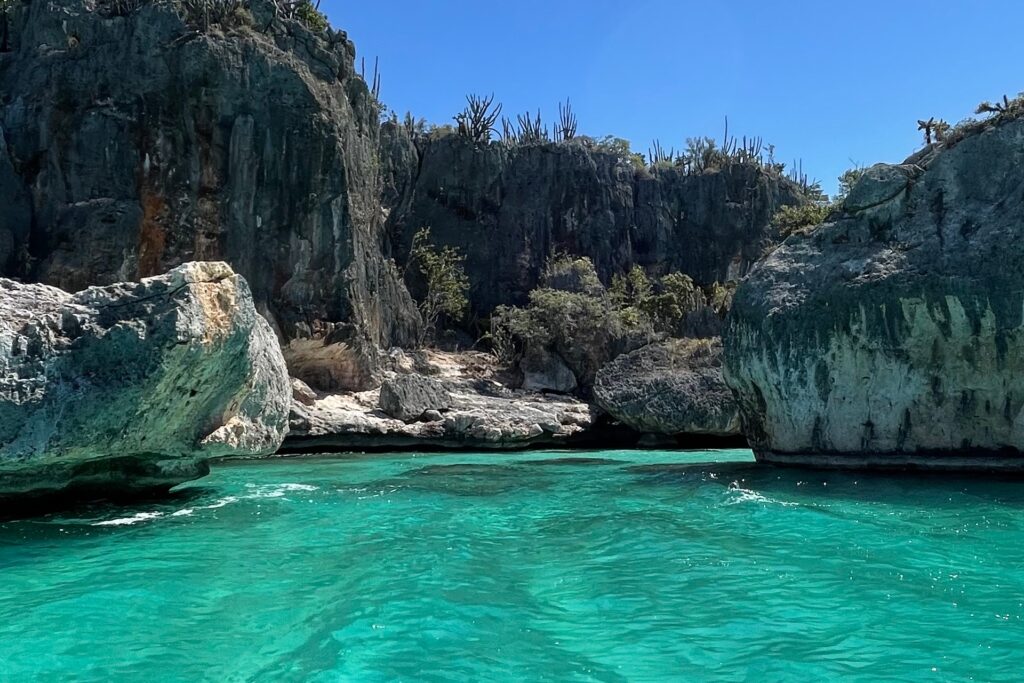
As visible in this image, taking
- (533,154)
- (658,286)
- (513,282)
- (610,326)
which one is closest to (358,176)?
(610,326)

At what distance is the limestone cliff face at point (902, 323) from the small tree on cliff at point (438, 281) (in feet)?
65.4

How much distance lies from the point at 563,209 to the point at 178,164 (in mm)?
21039

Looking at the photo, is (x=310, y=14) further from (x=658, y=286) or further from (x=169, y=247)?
(x=658, y=286)

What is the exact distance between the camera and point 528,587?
7.47 metres

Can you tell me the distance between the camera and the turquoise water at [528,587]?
5594mm

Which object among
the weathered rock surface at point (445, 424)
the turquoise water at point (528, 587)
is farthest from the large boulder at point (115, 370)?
the weathered rock surface at point (445, 424)

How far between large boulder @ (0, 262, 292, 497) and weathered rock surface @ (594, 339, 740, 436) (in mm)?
14994

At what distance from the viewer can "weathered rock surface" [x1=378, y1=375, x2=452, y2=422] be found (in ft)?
75.9

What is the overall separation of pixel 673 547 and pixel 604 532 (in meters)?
1.13

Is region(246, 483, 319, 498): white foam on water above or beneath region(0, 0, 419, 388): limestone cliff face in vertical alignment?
beneath

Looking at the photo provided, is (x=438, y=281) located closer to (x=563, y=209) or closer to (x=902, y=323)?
(x=563, y=209)

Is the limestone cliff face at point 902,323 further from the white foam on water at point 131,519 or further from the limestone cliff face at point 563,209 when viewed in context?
the limestone cliff face at point 563,209

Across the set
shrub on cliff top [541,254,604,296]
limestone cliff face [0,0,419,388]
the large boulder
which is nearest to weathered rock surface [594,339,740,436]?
limestone cliff face [0,0,419,388]

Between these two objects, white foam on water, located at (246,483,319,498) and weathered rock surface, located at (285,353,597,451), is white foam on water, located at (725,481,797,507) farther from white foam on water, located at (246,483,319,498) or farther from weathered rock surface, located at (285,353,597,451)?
weathered rock surface, located at (285,353,597,451)
